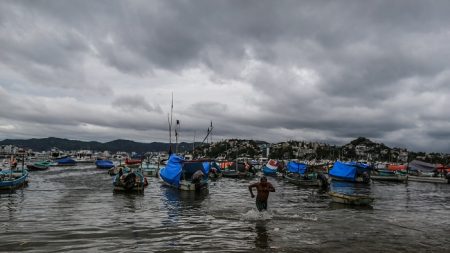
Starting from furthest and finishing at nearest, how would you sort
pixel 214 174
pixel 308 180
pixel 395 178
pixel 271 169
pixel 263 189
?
pixel 271 169 → pixel 395 178 → pixel 214 174 → pixel 308 180 → pixel 263 189

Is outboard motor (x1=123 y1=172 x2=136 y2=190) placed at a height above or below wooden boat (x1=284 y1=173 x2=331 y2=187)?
above

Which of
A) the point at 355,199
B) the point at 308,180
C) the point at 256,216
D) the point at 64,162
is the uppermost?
the point at 355,199

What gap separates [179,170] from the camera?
134ft

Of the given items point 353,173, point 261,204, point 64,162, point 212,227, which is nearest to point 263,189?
point 261,204

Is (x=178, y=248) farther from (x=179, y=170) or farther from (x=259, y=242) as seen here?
(x=179, y=170)

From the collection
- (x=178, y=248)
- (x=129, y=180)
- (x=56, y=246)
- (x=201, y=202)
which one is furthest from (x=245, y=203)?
(x=56, y=246)

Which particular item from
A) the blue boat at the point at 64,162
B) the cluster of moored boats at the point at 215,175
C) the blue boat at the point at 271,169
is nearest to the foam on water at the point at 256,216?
the cluster of moored boats at the point at 215,175

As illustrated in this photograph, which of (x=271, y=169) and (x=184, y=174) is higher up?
(x=184, y=174)

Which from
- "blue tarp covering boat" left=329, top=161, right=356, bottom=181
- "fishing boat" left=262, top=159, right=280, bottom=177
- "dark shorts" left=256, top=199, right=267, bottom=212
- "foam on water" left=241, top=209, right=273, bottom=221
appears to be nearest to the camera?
"foam on water" left=241, top=209, right=273, bottom=221

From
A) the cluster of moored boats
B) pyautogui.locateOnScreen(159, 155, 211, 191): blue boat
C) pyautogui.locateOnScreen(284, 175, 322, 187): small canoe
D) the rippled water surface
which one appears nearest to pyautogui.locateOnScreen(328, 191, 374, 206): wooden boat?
the cluster of moored boats

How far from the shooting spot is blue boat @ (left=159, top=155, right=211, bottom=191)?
3847 cm

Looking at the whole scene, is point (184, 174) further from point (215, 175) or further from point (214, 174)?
point (215, 175)

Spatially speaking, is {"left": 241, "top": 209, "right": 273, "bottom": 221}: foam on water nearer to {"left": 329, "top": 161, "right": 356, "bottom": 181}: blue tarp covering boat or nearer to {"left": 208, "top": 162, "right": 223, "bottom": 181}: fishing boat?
{"left": 329, "top": 161, "right": 356, "bottom": 181}: blue tarp covering boat

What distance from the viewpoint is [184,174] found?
42031mm
